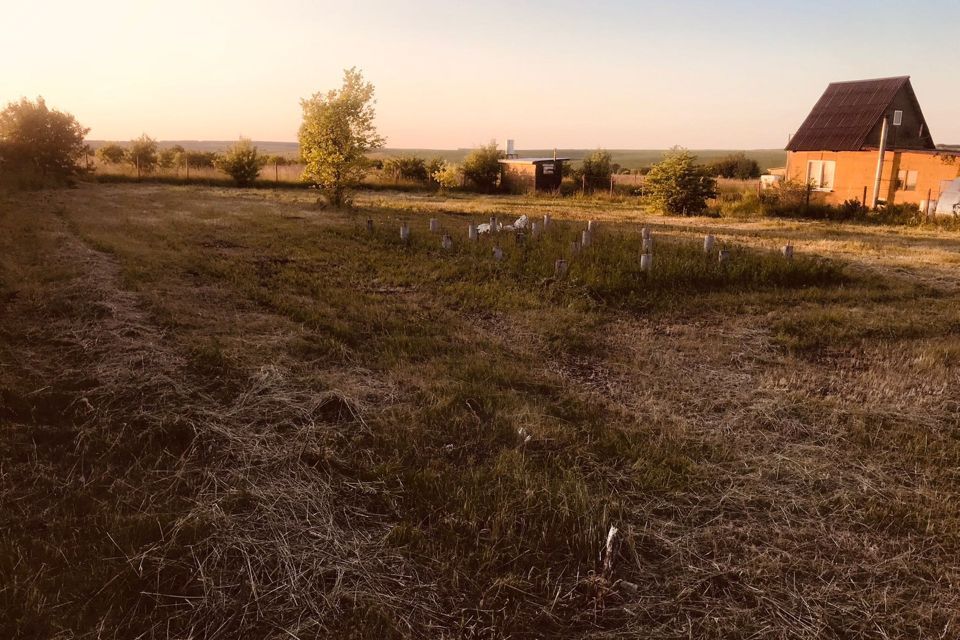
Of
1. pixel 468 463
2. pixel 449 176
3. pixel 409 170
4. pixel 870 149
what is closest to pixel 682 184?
pixel 870 149

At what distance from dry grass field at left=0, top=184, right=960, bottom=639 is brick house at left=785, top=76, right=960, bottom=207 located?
15.8m

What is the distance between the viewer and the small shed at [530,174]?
33.8 m

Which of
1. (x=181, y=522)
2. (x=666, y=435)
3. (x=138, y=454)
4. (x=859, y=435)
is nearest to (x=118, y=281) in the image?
(x=138, y=454)

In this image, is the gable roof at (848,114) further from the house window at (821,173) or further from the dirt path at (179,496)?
the dirt path at (179,496)

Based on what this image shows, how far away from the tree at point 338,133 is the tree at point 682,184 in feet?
35.9

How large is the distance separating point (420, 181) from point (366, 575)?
34.8 meters

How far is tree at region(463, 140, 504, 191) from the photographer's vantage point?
114 feet

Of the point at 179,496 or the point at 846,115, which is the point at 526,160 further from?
the point at 179,496

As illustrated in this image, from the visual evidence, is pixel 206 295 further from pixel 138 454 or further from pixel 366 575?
pixel 366 575

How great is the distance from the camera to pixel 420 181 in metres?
36.6

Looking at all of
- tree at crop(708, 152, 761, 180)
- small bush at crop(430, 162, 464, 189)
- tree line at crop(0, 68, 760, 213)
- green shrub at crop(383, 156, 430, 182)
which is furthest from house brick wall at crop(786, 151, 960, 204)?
tree at crop(708, 152, 761, 180)

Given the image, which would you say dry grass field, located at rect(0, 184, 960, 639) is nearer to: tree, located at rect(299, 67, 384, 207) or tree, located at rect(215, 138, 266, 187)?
tree, located at rect(299, 67, 384, 207)

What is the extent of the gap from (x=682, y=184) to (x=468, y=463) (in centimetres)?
2085

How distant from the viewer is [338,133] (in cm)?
2044
